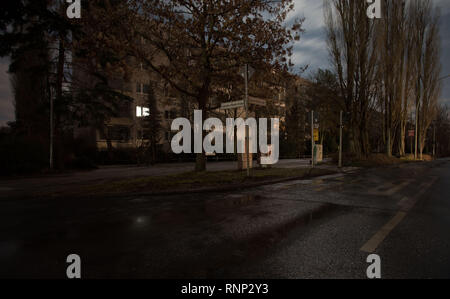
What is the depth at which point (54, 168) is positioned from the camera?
15406 mm

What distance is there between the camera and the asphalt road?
2857 millimetres

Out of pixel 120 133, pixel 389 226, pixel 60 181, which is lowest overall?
pixel 60 181

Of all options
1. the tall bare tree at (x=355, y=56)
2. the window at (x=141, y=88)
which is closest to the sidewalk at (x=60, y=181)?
the tall bare tree at (x=355, y=56)

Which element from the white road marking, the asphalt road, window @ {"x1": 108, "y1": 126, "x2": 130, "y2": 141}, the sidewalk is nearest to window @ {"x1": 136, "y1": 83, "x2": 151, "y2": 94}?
window @ {"x1": 108, "y1": 126, "x2": 130, "y2": 141}

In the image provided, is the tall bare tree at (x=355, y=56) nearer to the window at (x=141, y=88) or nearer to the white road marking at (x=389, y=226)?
the white road marking at (x=389, y=226)

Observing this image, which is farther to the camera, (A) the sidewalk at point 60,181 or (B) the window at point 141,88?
(B) the window at point 141,88

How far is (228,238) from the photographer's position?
386cm

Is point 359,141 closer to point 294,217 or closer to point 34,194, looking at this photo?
point 294,217

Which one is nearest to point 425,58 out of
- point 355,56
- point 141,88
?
point 355,56

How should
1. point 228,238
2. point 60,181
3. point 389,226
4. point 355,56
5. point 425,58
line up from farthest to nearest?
point 425,58, point 355,56, point 60,181, point 389,226, point 228,238

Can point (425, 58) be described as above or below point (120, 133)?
above

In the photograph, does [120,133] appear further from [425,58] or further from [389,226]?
[425,58]

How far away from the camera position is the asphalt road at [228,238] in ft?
9.37

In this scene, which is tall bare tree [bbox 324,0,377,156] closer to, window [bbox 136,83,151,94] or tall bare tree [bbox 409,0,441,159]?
tall bare tree [bbox 409,0,441,159]
